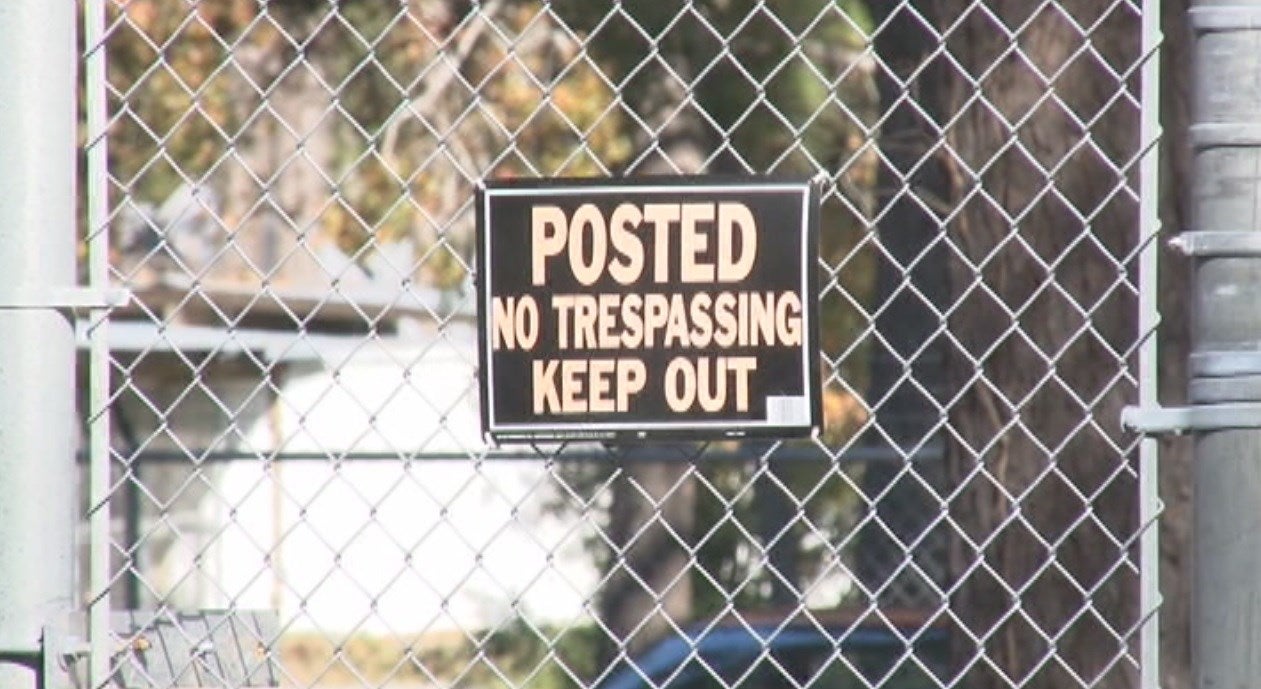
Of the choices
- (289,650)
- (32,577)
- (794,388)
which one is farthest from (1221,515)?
(289,650)

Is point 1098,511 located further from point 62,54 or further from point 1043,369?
point 62,54

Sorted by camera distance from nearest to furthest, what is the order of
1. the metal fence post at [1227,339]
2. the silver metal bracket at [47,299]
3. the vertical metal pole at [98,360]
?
the metal fence post at [1227,339], the silver metal bracket at [47,299], the vertical metal pole at [98,360]

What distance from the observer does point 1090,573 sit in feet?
14.6

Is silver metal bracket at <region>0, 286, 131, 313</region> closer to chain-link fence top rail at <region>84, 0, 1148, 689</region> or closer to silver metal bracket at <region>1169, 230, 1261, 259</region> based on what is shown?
chain-link fence top rail at <region>84, 0, 1148, 689</region>

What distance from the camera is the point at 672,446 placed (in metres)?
3.42

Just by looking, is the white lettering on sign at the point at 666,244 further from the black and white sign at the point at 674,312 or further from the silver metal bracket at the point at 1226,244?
the silver metal bracket at the point at 1226,244

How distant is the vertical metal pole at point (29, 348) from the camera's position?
2.66m

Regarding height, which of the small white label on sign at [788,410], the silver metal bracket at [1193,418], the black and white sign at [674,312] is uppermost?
the black and white sign at [674,312]

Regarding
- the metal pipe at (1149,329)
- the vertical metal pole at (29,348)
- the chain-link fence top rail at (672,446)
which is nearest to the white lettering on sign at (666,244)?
the chain-link fence top rail at (672,446)

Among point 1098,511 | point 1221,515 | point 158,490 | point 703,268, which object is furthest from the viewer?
point 158,490

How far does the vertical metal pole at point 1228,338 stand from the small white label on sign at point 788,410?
48 centimetres

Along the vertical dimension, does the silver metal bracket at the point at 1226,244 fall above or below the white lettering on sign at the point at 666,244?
below

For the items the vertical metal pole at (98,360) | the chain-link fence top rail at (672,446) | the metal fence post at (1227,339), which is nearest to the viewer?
the metal fence post at (1227,339)

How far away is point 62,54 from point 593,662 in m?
9.01
